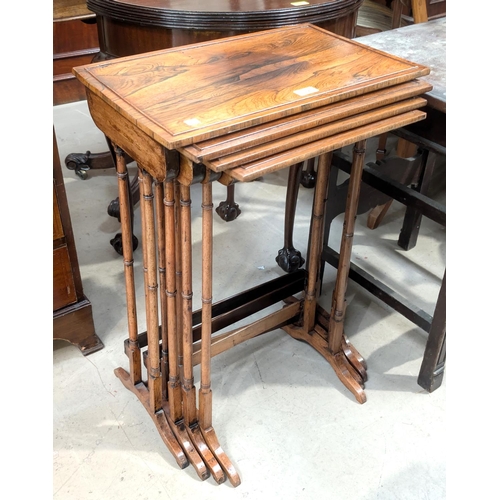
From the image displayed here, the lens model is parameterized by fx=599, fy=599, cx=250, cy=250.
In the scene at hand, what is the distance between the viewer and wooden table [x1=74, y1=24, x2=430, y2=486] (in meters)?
1.06

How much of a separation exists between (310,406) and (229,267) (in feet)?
2.28

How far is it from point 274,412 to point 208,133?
0.94 m

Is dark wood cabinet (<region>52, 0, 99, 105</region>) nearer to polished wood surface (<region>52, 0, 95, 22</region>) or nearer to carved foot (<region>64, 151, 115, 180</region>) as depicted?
polished wood surface (<region>52, 0, 95, 22</region>)

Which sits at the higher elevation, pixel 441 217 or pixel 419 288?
pixel 441 217

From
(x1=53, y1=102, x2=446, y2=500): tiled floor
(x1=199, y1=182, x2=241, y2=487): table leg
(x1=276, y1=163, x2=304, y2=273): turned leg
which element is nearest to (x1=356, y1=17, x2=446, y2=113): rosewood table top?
(x1=276, y1=163, x2=304, y2=273): turned leg

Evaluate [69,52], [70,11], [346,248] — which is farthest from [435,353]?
[69,52]

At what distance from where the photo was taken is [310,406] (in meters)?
1.70

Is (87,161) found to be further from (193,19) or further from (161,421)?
(161,421)

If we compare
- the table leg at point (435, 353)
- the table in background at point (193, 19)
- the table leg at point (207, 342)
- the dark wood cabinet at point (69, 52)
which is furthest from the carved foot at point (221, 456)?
the dark wood cabinet at point (69, 52)

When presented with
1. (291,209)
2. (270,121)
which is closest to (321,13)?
(291,209)

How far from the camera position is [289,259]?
7.16 ft

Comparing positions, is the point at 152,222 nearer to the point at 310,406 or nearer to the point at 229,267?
the point at 310,406

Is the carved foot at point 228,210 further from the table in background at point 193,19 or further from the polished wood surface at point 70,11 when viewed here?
the polished wood surface at point 70,11

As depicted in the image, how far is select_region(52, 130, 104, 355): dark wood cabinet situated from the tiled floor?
0.07 metres
